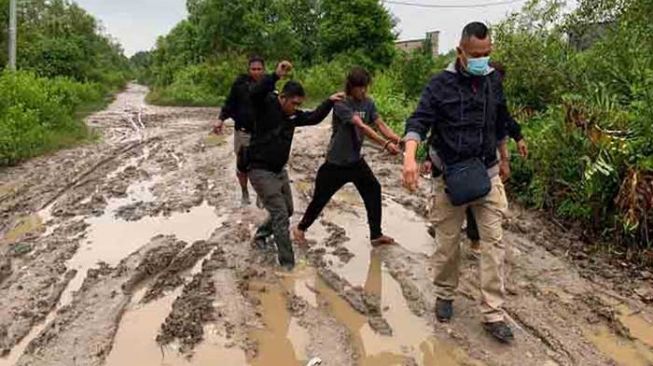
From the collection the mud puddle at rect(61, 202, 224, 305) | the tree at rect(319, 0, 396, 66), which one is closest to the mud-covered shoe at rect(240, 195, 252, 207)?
the mud puddle at rect(61, 202, 224, 305)

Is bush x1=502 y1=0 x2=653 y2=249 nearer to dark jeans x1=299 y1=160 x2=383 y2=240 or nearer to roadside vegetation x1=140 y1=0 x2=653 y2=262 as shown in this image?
roadside vegetation x1=140 y1=0 x2=653 y2=262

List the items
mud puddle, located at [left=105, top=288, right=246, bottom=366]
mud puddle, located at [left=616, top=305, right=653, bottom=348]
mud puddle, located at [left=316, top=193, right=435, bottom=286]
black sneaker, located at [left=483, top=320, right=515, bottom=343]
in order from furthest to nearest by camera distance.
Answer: mud puddle, located at [left=316, top=193, right=435, bottom=286] < mud puddle, located at [left=616, top=305, right=653, bottom=348] < black sneaker, located at [left=483, top=320, right=515, bottom=343] < mud puddle, located at [left=105, top=288, right=246, bottom=366]

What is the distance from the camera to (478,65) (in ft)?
12.6

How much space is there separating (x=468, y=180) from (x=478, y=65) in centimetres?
69

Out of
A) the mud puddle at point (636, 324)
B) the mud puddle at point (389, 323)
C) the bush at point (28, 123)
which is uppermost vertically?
the bush at point (28, 123)

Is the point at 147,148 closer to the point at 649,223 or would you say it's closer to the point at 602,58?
the point at 602,58

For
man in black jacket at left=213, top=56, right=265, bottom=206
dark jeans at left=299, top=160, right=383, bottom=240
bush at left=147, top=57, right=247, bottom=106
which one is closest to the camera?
dark jeans at left=299, top=160, right=383, bottom=240

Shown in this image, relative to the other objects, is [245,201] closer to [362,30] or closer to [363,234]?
[363,234]

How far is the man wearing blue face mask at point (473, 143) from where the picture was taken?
3.90 meters

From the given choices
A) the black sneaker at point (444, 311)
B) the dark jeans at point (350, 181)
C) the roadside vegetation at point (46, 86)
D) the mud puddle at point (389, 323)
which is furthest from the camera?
the roadside vegetation at point (46, 86)

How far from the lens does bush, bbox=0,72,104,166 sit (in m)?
10.8

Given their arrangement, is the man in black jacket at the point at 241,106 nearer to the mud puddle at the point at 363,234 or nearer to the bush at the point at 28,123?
the mud puddle at the point at 363,234

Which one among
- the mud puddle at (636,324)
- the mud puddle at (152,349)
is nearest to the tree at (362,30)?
the mud puddle at (636,324)

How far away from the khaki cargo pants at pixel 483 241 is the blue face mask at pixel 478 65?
0.71 metres
